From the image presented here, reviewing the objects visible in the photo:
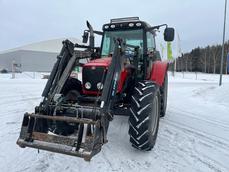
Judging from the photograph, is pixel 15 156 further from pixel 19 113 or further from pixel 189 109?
pixel 189 109

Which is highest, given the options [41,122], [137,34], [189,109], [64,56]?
[137,34]

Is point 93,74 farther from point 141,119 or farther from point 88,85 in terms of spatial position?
point 141,119

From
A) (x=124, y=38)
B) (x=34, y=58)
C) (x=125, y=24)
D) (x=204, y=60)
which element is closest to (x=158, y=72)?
(x=124, y=38)

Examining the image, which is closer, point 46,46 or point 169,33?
point 169,33

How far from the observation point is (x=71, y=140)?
311cm

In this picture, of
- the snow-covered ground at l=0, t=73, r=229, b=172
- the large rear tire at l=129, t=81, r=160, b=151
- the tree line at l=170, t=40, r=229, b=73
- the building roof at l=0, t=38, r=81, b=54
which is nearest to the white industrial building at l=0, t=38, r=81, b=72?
the building roof at l=0, t=38, r=81, b=54

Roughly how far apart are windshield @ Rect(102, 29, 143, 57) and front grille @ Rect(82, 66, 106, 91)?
4.49 feet

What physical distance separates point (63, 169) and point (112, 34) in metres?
3.48

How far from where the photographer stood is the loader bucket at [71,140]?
2977 mm

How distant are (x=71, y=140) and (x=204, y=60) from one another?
62.9 m

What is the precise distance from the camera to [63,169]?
3375mm

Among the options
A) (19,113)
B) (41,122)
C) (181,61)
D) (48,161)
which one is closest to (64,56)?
(41,122)

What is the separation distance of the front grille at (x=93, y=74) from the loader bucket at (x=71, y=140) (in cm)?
115

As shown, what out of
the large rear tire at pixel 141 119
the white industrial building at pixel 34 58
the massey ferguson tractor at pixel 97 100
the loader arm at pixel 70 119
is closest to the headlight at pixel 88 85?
the massey ferguson tractor at pixel 97 100
